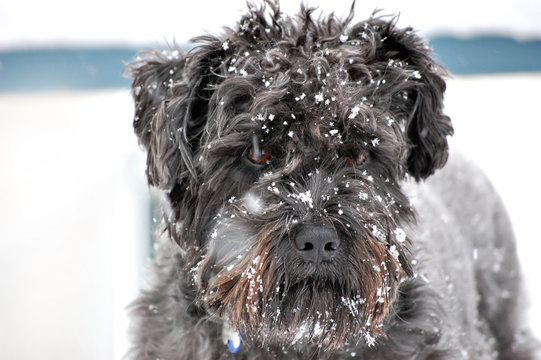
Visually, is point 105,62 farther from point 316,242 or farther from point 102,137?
point 316,242

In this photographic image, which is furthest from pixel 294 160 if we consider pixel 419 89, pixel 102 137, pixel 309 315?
pixel 102 137

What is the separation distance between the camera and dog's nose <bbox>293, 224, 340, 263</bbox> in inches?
88.5

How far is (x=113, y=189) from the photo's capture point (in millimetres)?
5832

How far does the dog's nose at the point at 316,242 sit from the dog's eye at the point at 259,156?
466 mm

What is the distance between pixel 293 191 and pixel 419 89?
1.06m

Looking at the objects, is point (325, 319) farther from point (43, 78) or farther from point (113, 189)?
point (43, 78)

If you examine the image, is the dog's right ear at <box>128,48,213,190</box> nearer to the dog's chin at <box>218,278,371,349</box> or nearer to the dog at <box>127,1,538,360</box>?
the dog at <box>127,1,538,360</box>

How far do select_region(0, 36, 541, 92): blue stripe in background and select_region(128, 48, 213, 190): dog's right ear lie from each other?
14.6 feet

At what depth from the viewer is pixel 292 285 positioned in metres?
2.40

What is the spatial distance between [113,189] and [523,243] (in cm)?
421

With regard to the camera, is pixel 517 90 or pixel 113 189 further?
pixel 517 90

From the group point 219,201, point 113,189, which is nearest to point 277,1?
point 219,201

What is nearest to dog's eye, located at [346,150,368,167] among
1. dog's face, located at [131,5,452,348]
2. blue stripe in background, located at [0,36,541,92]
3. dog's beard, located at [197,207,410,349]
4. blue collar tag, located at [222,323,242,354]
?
dog's face, located at [131,5,452,348]

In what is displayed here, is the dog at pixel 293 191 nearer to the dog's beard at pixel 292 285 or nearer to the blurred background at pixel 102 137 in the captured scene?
the dog's beard at pixel 292 285
